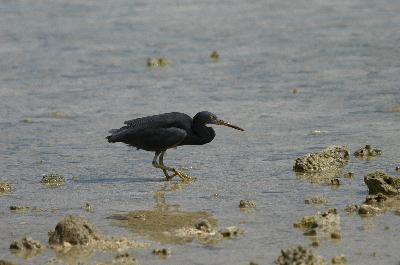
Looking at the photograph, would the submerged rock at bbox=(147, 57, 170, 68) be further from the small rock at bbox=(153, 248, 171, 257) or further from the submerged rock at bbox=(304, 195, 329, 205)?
the small rock at bbox=(153, 248, 171, 257)

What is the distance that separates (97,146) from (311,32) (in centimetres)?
767

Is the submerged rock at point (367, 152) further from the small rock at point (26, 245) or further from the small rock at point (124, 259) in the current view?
the small rock at point (26, 245)

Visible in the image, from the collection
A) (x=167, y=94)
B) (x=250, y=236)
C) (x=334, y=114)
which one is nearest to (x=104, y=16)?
(x=167, y=94)

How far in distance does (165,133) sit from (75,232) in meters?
2.79

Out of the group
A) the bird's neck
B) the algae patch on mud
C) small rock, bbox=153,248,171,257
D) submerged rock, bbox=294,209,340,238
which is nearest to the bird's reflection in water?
the algae patch on mud

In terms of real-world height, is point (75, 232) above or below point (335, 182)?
below

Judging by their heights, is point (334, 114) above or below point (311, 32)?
below

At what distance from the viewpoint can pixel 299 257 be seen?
740cm

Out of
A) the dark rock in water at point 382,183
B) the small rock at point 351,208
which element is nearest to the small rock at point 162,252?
the small rock at point 351,208

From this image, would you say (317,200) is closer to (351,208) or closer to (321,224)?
(351,208)

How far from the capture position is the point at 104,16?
21266 millimetres

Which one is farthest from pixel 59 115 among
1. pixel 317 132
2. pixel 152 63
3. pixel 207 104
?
pixel 317 132

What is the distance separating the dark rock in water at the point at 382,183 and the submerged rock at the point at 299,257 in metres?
2.10

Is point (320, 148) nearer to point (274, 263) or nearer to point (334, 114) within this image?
point (334, 114)
